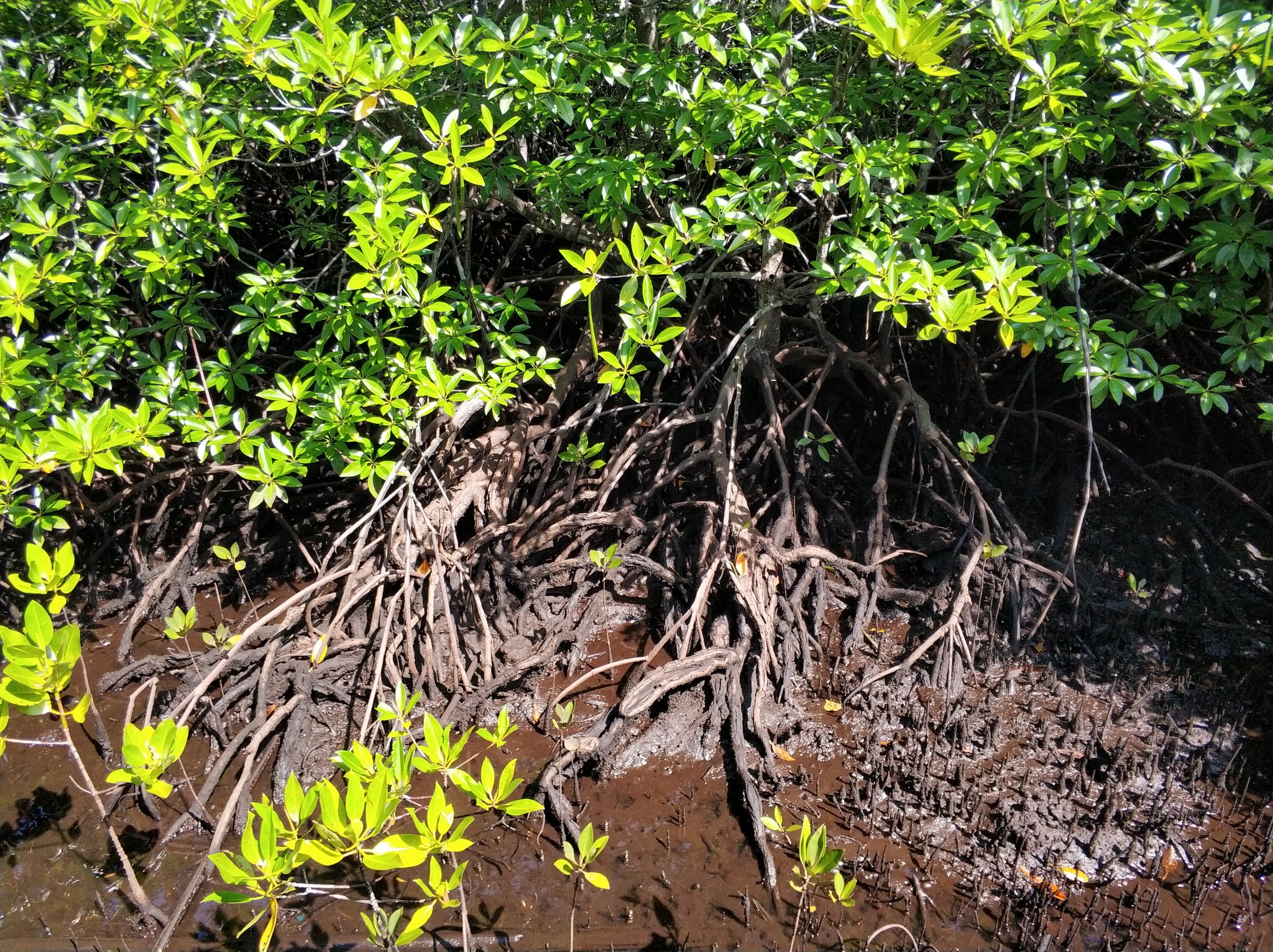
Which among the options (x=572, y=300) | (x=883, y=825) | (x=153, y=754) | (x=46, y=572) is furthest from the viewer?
(x=572, y=300)

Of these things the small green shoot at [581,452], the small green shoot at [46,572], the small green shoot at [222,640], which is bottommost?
the small green shoot at [222,640]

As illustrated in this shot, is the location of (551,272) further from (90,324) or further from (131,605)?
(131,605)

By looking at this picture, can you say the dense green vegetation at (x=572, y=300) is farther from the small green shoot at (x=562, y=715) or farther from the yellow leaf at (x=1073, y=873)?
the yellow leaf at (x=1073, y=873)

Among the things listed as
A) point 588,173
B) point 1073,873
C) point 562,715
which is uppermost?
point 588,173

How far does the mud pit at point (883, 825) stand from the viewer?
2.12m

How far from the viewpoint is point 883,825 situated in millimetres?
2373

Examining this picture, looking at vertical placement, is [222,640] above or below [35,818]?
above

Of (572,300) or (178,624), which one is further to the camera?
(178,624)

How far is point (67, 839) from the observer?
8.03 feet

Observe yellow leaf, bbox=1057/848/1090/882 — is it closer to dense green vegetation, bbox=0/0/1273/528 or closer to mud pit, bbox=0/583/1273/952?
mud pit, bbox=0/583/1273/952

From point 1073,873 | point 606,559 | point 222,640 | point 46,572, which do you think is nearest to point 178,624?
point 222,640

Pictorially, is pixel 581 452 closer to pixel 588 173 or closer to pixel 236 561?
pixel 588 173

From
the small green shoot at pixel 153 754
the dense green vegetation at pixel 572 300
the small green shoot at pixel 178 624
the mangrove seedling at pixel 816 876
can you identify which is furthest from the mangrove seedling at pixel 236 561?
the mangrove seedling at pixel 816 876

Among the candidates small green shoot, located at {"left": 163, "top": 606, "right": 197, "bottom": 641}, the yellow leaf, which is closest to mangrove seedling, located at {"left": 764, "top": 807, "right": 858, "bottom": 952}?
the yellow leaf
